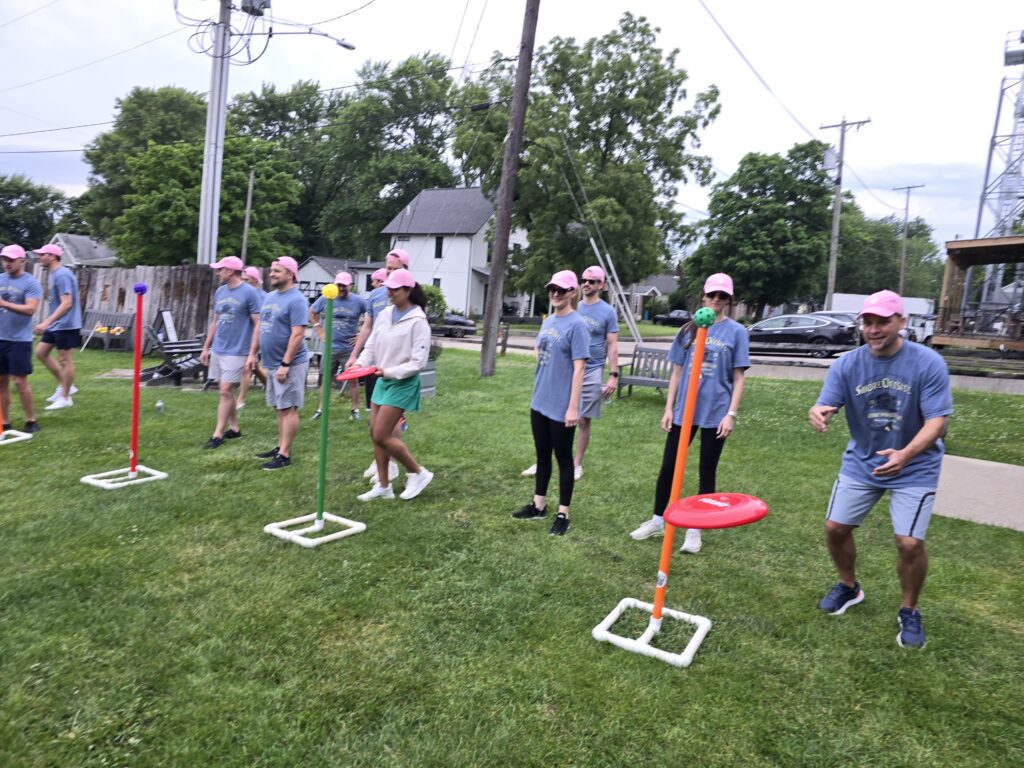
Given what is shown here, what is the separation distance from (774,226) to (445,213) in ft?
69.4

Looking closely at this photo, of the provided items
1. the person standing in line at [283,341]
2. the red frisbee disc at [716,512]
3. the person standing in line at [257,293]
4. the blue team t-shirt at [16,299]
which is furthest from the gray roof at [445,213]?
the red frisbee disc at [716,512]

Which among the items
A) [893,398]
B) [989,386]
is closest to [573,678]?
[893,398]

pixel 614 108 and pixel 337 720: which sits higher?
pixel 614 108

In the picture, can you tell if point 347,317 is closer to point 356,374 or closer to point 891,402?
point 356,374

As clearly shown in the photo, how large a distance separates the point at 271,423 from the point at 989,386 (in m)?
15.3

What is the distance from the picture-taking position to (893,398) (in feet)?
10.9

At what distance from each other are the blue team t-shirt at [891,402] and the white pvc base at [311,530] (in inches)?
123

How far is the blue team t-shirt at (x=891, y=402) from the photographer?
3.21m

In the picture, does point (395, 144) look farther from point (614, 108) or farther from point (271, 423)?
point (271, 423)

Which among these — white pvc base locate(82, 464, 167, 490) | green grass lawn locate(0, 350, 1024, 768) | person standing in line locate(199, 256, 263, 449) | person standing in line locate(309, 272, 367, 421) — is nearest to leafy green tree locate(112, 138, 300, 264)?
person standing in line locate(309, 272, 367, 421)

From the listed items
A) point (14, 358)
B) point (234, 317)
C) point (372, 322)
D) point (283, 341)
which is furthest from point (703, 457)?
point (14, 358)

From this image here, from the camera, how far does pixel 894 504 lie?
10.9 feet

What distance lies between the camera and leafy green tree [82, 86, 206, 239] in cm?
4419

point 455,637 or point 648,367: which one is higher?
point 648,367
